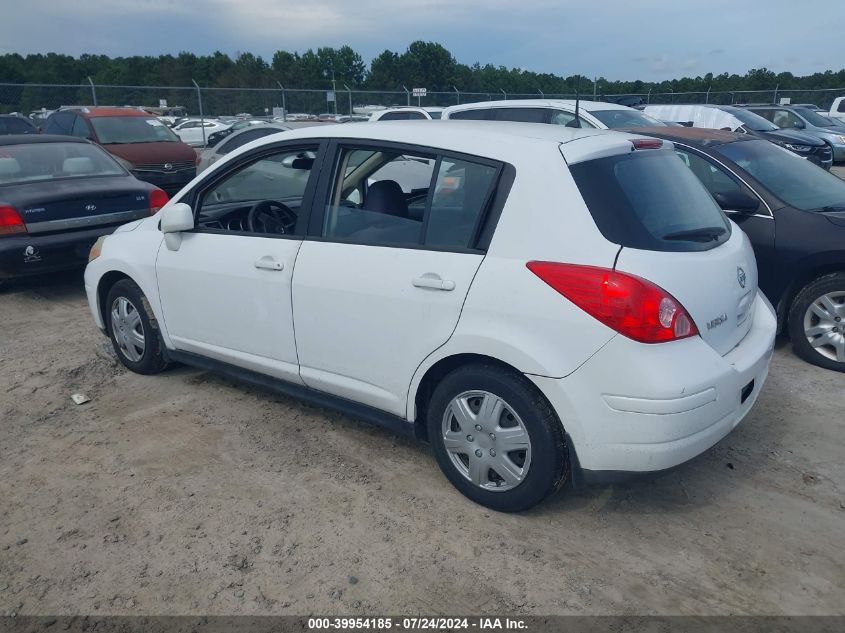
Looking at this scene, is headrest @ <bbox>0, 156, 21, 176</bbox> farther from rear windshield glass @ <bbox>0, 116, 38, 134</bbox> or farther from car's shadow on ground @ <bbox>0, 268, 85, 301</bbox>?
rear windshield glass @ <bbox>0, 116, 38, 134</bbox>

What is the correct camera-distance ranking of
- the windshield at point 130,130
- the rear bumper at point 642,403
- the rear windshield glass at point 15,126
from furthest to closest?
1. the rear windshield glass at point 15,126
2. the windshield at point 130,130
3. the rear bumper at point 642,403

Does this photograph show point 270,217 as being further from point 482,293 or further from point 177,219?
point 482,293

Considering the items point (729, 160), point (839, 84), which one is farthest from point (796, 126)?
point (839, 84)

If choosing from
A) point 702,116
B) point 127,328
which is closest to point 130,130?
point 127,328

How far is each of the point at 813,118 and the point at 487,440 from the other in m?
21.2

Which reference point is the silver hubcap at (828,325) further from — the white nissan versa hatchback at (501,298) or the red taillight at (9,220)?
the red taillight at (9,220)

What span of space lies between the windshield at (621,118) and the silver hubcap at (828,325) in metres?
6.41

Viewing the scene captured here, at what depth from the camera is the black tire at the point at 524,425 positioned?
3.09 meters

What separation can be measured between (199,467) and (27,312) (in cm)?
400

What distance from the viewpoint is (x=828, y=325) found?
5.11m

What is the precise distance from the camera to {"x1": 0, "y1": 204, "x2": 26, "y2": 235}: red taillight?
680 centimetres

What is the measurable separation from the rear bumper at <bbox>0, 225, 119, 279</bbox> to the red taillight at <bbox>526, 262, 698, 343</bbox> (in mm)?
5639

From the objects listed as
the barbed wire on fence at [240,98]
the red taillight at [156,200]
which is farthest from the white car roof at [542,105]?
the barbed wire on fence at [240,98]

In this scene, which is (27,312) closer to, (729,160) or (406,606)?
(406,606)
